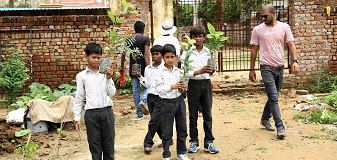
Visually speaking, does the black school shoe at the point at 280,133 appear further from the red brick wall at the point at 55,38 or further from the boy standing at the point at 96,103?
the red brick wall at the point at 55,38

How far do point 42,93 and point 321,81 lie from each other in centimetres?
641

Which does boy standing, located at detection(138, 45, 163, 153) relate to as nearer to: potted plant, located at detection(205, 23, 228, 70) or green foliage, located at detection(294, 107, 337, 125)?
potted plant, located at detection(205, 23, 228, 70)

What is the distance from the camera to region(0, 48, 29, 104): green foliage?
988 cm

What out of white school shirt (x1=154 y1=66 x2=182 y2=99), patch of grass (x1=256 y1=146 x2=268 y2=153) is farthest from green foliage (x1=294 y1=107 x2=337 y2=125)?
white school shirt (x1=154 y1=66 x2=182 y2=99)

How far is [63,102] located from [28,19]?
3.56 metres

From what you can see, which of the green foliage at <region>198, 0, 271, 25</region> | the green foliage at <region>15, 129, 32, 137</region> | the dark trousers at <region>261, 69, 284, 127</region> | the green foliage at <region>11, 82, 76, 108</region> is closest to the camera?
the dark trousers at <region>261, 69, 284, 127</region>

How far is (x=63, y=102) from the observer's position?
319 inches

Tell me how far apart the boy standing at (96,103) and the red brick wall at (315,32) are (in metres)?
7.05

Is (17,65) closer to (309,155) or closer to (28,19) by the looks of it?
(28,19)

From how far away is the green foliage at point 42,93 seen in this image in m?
9.05

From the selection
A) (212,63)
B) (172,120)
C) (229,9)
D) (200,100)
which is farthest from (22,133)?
(229,9)

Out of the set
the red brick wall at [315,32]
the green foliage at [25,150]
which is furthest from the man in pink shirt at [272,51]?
the red brick wall at [315,32]

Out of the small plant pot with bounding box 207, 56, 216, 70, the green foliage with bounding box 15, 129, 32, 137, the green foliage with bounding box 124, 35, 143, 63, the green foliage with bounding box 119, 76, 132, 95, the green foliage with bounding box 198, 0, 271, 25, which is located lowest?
the green foliage with bounding box 15, 129, 32, 137

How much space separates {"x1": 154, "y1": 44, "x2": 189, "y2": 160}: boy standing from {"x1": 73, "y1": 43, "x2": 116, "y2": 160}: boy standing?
0.81 m
